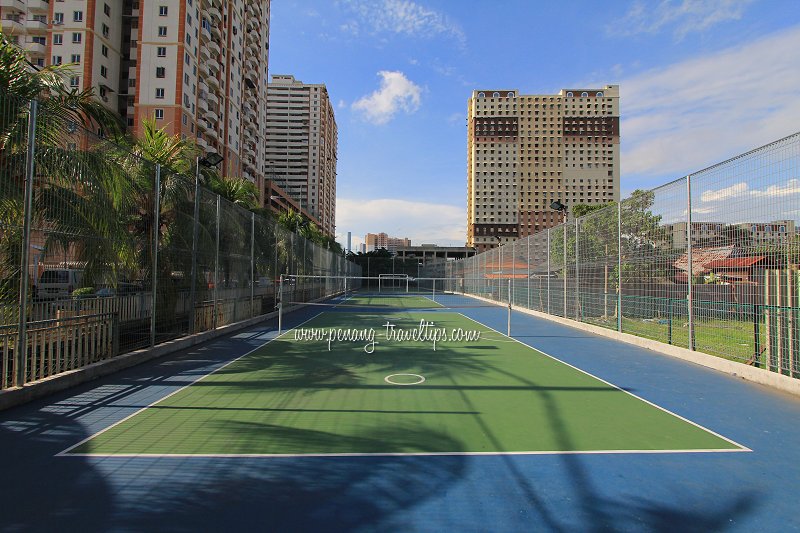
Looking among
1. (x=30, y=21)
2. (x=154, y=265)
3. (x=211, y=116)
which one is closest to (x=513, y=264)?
(x=154, y=265)

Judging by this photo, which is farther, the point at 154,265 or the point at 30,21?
the point at 30,21

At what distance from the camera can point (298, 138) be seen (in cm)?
15725

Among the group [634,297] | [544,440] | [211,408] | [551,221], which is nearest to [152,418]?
[211,408]

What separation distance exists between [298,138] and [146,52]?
10368cm

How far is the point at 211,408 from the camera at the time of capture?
257 inches

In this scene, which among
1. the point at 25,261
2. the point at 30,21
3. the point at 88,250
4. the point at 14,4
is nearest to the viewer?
the point at 25,261

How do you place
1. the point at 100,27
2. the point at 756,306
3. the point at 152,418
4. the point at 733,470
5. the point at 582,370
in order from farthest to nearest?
the point at 100,27 < the point at 582,370 < the point at 756,306 < the point at 152,418 < the point at 733,470

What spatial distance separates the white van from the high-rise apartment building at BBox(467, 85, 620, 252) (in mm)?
161112

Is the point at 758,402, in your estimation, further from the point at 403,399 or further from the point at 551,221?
the point at 551,221

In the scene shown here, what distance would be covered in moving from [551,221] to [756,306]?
550 feet

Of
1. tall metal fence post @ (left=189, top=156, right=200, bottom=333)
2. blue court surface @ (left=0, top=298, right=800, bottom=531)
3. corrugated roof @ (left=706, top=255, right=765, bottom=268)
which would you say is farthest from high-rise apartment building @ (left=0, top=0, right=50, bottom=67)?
corrugated roof @ (left=706, top=255, right=765, bottom=268)

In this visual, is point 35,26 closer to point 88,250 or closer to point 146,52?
point 146,52

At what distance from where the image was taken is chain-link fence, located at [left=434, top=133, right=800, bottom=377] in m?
7.74

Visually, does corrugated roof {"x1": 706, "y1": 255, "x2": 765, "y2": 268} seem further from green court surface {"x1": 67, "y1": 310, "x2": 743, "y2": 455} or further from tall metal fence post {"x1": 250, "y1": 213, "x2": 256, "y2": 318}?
tall metal fence post {"x1": 250, "y1": 213, "x2": 256, "y2": 318}
